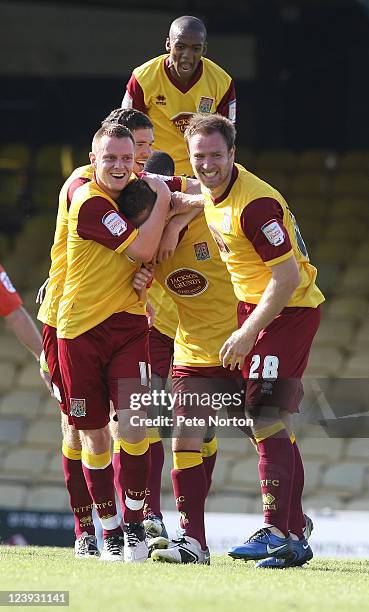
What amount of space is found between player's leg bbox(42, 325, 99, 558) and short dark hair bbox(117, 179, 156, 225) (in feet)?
2.38

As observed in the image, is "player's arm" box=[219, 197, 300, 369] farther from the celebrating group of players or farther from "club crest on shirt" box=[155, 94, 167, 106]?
"club crest on shirt" box=[155, 94, 167, 106]

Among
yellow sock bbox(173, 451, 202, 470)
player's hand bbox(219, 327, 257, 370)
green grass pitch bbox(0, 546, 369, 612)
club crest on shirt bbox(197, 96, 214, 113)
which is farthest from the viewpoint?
club crest on shirt bbox(197, 96, 214, 113)

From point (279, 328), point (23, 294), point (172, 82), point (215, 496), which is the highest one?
point (172, 82)

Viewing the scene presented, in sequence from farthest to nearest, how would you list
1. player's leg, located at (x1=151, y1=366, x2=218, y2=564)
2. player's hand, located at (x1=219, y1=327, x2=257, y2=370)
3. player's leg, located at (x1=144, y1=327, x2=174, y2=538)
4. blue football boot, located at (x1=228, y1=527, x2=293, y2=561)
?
1. player's leg, located at (x1=144, y1=327, x2=174, y2=538)
2. player's leg, located at (x1=151, y1=366, x2=218, y2=564)
3. blue football boot, located at (x1=228, y1=527, x2=293, y2=561)
4. player's hand, located at (x1=219, y1=327, x2=257, y2=370)

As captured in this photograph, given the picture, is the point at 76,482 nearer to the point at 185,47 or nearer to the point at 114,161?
the point at 114,161

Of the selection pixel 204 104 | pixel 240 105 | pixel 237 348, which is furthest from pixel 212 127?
pixel 240 105

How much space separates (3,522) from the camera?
935 cm

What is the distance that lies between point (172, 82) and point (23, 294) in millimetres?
7013

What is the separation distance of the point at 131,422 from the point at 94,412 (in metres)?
0.17

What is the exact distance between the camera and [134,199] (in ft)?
18.7

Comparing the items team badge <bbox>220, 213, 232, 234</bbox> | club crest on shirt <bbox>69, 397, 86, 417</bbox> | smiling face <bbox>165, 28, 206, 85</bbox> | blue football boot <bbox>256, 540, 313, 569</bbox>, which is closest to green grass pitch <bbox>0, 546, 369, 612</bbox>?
blue football boot <bbox>256, 540, 313, 569</bbox>

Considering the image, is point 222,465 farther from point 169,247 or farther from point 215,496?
point 169,247

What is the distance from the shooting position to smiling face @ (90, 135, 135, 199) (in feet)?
18.4

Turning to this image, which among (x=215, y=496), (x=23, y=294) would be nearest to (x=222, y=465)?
(x=215, y=496)
